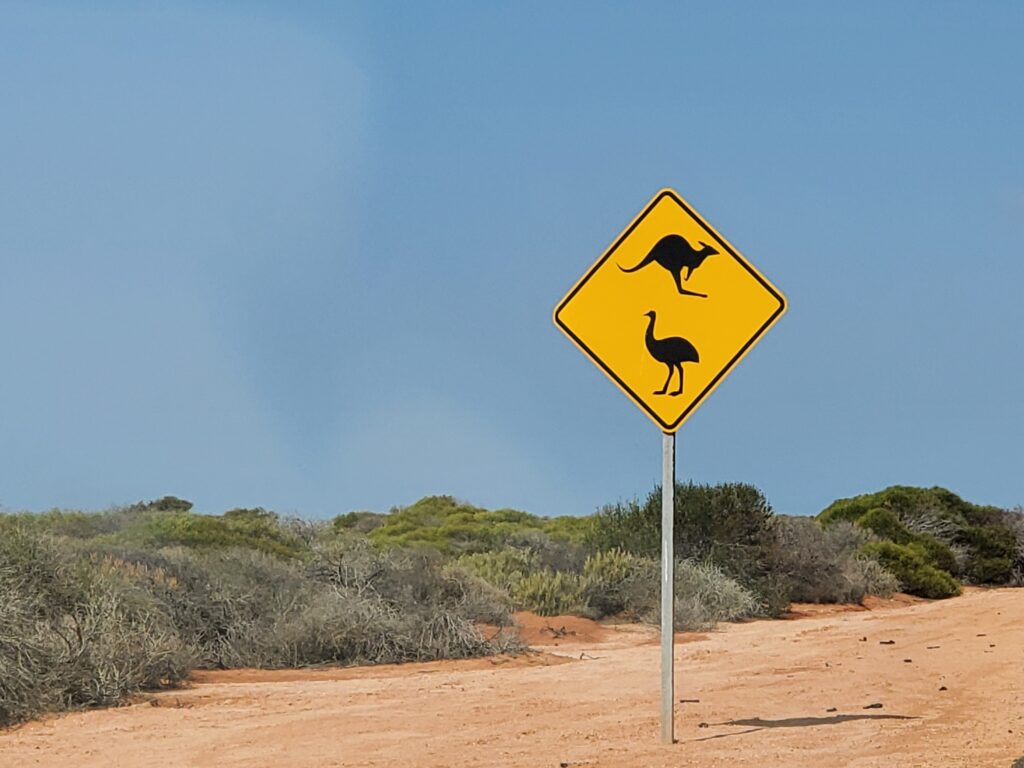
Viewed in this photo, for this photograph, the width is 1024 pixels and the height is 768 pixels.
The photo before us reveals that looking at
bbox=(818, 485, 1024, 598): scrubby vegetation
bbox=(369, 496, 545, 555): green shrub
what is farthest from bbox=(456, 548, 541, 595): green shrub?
bbox=(818, 485, 1024, 598): scrubby vegetation

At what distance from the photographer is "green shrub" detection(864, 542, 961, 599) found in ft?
123

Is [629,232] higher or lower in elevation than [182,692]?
higher

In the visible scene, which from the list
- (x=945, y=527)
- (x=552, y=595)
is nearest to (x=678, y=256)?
(x=552, y=595)

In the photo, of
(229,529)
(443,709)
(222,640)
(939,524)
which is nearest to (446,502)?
(939,524)

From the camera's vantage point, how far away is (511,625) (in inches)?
862

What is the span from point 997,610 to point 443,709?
673 inches

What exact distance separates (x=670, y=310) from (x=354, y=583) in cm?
1156

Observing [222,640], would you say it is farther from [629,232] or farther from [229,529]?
[229,529]

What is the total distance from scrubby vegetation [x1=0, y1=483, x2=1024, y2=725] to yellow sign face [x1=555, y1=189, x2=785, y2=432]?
22.6ft

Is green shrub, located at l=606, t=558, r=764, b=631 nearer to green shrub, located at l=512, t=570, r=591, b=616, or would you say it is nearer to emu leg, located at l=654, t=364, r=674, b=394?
green shrub, located at l=512, t=570, r=591, b=616

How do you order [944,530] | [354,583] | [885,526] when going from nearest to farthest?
1. [354,583]
2. [885,526]
3. [944,530]

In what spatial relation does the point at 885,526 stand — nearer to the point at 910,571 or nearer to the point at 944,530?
the point at 944,530

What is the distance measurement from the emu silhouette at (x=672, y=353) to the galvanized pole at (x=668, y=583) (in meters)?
0.44

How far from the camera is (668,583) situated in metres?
10.5
